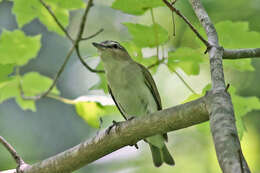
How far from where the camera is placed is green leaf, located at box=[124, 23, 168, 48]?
10.1 feet

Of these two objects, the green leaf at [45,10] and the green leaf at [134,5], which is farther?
the green leaf at [45,10]

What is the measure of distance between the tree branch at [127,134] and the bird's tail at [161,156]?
1.91 m

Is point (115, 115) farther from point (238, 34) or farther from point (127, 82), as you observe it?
point (238, 34)

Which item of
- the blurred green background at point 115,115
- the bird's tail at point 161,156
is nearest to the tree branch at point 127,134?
the bird's tail at point 161,156

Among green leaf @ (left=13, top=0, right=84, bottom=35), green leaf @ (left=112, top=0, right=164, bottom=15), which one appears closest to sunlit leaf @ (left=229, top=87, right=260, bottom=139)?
green leaf @ (left=112, top=0, right=164, bottom=15)

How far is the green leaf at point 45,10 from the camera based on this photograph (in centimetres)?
335

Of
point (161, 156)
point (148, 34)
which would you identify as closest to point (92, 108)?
point (148, 34)

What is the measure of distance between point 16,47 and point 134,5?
4.24 feet

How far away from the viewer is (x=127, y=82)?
4410 mm

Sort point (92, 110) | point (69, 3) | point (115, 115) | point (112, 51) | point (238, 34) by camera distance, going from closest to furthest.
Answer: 1. point (238, 34)
2. point (69, 3)
3. point (92, 110)
4. point (112, 51)
5. point (115, 115)

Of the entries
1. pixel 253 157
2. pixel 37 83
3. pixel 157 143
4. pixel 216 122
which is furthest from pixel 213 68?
pixel 253 157

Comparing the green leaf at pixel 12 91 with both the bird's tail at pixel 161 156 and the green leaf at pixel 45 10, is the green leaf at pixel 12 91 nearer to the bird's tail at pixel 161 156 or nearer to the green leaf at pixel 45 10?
the green leaf at pixel 45 10

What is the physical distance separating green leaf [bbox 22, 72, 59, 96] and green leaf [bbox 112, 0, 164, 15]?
140 centimetres

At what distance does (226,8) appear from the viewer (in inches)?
222
